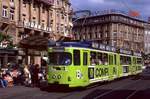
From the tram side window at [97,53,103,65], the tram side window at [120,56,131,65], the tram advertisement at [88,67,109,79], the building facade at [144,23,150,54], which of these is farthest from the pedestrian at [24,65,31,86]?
the building facade at [144,23,150,54]

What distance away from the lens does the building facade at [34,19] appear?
51.4 metres

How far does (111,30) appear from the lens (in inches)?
4419

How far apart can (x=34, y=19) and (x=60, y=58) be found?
37.4 meters

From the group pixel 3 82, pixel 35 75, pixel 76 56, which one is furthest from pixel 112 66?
pixel 3 82

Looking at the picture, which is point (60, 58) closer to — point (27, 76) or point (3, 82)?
point (3, 82)

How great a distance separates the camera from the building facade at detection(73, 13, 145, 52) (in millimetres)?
112625

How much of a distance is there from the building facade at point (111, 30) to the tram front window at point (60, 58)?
281ft

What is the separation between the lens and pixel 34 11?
59406mm

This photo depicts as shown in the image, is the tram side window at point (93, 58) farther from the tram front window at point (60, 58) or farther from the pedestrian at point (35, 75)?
the pedestrian at point (35, 75)

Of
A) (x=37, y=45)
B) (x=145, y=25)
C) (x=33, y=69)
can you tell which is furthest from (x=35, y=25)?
(x=145, y=25)

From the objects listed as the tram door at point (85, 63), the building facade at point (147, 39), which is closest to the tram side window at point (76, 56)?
the tram door at point (85, 63)

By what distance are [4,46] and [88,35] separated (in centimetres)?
7325

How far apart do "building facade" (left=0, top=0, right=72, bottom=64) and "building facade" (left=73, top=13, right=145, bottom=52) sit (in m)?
38.5

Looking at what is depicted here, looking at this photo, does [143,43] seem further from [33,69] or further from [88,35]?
[33,69]
